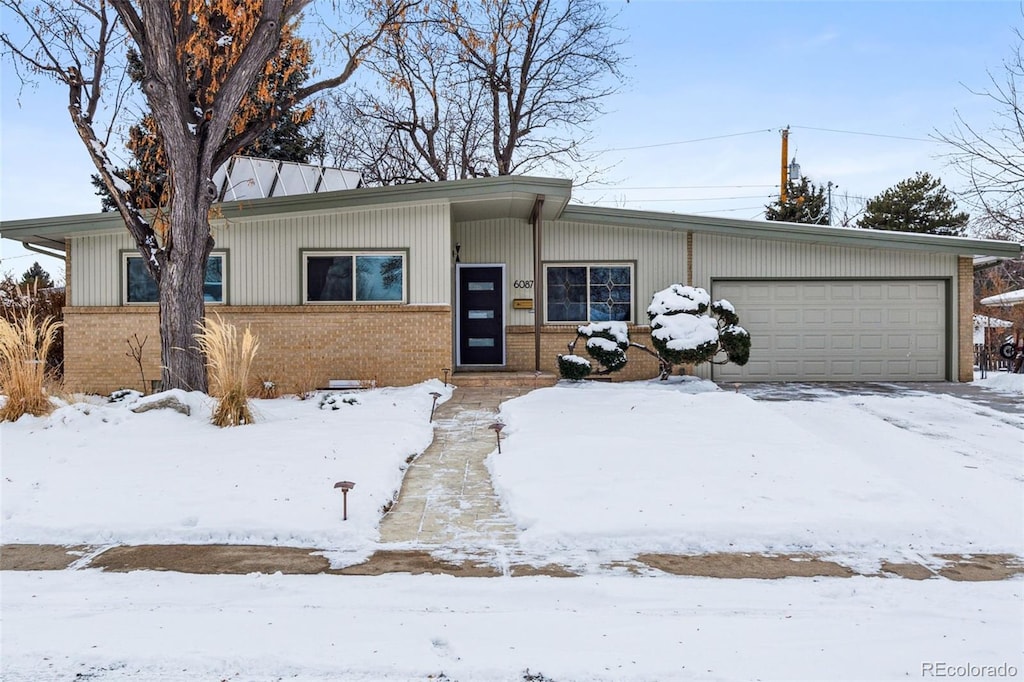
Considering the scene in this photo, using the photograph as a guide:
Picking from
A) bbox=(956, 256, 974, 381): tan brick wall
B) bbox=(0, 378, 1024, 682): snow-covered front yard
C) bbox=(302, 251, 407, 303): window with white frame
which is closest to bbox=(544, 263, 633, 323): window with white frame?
bbox=(302, 251, 407, 303): window with white frame

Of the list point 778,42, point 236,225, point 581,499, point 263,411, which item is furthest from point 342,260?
point 778,42

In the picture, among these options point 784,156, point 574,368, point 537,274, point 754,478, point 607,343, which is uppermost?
point 784,156

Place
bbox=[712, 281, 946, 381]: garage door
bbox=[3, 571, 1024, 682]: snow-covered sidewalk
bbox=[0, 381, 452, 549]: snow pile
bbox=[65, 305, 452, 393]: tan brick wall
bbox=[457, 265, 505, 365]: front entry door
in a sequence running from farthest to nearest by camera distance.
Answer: bbox=[457, 265, 505, 365]: front entry door
bbox=[712, 281, 946, 381]: garage door
bbox=[65, 305, 452, 393]: tan brick wall
bbox=[0, 381, 452, 549]: snow pile
bbox=[3, 571, 1024, 682]: snow-covered sidewalk

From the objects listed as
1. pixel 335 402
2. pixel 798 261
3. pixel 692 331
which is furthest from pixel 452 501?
pixel 798 261

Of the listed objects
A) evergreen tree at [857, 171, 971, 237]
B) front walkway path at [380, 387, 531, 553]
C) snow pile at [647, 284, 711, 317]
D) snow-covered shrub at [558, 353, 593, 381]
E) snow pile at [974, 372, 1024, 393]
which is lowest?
front walkway path at [380, 387, 531, 553]

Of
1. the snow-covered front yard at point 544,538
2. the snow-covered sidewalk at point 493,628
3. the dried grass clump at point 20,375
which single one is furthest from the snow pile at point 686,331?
the dried grass clump at point 20,375

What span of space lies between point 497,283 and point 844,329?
6.89 metres

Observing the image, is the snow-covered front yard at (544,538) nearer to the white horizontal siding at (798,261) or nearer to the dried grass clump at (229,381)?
the dried grass clump at (229,381)

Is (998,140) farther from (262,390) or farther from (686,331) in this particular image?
(262,390)

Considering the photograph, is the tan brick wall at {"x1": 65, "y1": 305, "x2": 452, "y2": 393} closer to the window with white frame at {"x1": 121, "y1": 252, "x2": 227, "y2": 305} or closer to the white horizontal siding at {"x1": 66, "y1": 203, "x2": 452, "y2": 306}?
the white horizontal siding at {"x1": 66, "y1": 203, "x2": 452, "y2": 306}

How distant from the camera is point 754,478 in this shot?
17.9ft

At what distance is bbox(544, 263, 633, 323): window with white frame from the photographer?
1334 centimetres

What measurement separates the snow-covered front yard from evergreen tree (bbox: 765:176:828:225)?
20477 millimetres

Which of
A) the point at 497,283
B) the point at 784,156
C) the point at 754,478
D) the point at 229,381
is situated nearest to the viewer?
the point at 754,478
